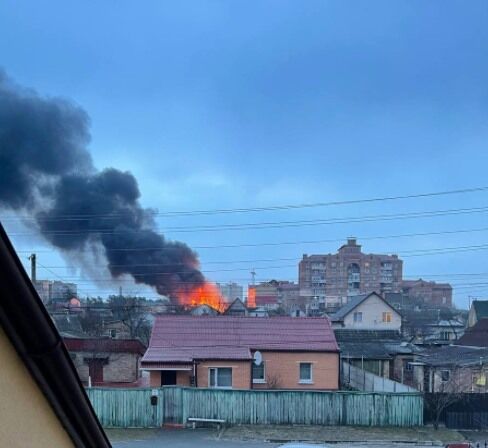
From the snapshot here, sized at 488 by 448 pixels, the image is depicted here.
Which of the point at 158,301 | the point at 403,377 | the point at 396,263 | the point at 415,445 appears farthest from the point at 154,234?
the point at 396,263

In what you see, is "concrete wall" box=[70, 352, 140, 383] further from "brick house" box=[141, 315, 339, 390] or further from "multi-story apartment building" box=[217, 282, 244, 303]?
"multi-story apartment building" box=[217, 282, 244, 303]

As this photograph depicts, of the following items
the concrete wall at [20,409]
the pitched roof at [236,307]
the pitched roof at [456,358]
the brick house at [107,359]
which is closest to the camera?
the concrete wall at [20,409]

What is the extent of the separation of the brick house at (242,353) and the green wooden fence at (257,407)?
2745mm

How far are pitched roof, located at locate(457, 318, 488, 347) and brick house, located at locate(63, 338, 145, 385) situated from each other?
73.4ft

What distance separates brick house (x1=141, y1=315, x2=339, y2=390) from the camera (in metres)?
21.2

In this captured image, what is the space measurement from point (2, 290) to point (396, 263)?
11349 centimetres

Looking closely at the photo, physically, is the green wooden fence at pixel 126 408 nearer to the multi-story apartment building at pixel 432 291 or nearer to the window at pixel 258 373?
the window at pixel 258 373

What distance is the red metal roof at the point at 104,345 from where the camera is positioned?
26.4 metres

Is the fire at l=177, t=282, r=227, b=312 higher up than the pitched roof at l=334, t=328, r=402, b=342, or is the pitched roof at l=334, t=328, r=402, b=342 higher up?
the fire at l=177, t=282, r=227, b=312

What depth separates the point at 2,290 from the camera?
1352 mm

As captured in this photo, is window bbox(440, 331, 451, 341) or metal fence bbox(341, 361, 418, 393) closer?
metal fence bbox(341, 361, 418, 393)

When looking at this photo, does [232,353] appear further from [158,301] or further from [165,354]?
[158,301]

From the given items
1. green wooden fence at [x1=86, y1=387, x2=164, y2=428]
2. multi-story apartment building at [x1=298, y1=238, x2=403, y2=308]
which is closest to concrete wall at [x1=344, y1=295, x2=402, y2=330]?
green wooden fence at [x1=86, y1=387, x2=164, y2=428]

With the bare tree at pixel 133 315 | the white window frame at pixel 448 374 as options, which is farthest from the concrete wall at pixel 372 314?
the white window frame at pixel 448 374
